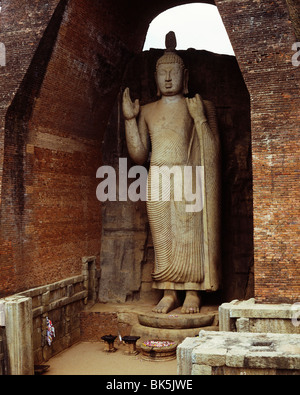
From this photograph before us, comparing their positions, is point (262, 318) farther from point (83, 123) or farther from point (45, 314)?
point (83, 123)

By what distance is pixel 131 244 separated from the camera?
11.9m

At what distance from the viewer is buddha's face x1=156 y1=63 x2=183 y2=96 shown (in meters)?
10.9

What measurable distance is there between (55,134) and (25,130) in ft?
2.91

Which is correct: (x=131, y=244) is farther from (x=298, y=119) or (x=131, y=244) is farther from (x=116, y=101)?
(x=298, y=119)

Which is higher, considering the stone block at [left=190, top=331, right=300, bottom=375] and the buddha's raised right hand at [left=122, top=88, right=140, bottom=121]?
the buddha's raised right hand at [left=122, top=88, right=140, bottom=121]

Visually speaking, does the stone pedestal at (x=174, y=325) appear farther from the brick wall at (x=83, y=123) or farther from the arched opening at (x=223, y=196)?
the brick wall at (x=83, y=123)

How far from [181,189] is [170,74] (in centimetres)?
227

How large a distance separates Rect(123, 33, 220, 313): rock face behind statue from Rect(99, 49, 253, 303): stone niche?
79 centimetres

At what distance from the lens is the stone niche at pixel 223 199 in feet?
37.2

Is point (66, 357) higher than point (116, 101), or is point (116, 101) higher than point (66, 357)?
point (116, 101)

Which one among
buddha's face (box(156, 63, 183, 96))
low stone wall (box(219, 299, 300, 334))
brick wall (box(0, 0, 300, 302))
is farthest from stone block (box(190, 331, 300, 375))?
buddha's face (box(156, 63, 183, 96))

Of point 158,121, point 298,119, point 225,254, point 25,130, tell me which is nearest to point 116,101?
point 158,121

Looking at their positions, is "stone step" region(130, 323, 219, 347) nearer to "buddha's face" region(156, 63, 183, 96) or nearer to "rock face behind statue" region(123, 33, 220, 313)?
"rock face behind statue" region(123, 33, 220, 313)

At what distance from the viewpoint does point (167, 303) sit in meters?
10.6
